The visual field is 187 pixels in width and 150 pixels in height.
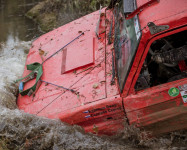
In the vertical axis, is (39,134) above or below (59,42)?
below

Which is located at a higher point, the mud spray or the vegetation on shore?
the vegetation on shore

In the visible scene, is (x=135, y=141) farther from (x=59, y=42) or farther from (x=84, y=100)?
(x=59, y=42)

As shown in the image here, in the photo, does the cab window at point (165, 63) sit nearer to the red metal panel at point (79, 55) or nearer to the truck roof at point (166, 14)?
the truck roof at point (166, 14)

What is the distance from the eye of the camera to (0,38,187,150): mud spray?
9.18 ft

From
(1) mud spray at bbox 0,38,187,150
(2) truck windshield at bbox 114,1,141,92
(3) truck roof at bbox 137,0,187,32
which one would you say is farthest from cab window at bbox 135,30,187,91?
(1) mud spray at bbox 0,38,187,150

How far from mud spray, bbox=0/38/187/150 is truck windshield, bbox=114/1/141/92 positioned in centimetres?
68

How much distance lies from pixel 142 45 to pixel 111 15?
5.85ft

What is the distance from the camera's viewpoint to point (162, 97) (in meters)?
2.42

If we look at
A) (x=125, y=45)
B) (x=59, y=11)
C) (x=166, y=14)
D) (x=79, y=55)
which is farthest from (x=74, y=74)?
(x=59, y=11)

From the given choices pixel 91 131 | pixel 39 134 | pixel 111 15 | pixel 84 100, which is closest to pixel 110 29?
pixel 111 15

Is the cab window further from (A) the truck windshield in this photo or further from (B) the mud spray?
(B) the mud spray

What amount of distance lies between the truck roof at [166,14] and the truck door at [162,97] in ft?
1.41

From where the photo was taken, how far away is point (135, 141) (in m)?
2.88

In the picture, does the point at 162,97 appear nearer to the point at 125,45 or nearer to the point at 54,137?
the point at 125,45
